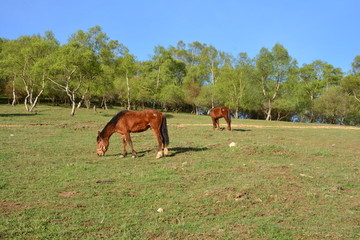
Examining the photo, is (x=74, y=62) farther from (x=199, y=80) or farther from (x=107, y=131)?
(x=199, y=80)

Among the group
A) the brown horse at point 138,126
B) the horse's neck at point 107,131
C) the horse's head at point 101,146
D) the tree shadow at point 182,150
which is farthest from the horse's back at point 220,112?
the horse's head at point 101,146

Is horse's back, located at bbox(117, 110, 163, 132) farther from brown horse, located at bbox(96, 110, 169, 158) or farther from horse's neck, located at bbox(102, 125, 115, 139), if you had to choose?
horse's neck, located at bbox(102, 125, 115, 139)

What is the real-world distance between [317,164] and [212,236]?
26.3 feet

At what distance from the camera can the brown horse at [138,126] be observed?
12516 millimetres

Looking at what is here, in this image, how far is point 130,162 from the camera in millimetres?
11648

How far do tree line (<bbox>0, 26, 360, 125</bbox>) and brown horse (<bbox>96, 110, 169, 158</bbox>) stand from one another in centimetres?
3009

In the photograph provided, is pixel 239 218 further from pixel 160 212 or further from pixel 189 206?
pixel 160 212

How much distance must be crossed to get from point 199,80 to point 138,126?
66005 millimetres

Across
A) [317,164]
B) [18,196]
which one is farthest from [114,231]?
[317,164]

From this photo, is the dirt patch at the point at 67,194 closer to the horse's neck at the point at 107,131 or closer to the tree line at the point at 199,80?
the horse's neck at the point at 107,131

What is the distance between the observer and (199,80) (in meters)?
77.6

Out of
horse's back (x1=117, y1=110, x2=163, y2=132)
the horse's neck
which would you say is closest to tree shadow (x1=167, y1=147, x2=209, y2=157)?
horse's back (x1=117, y1=110, x2=163, y2=132)

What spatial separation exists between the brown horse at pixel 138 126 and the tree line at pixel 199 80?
30087 mm

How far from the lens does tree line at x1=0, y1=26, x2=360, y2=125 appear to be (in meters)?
45.0
